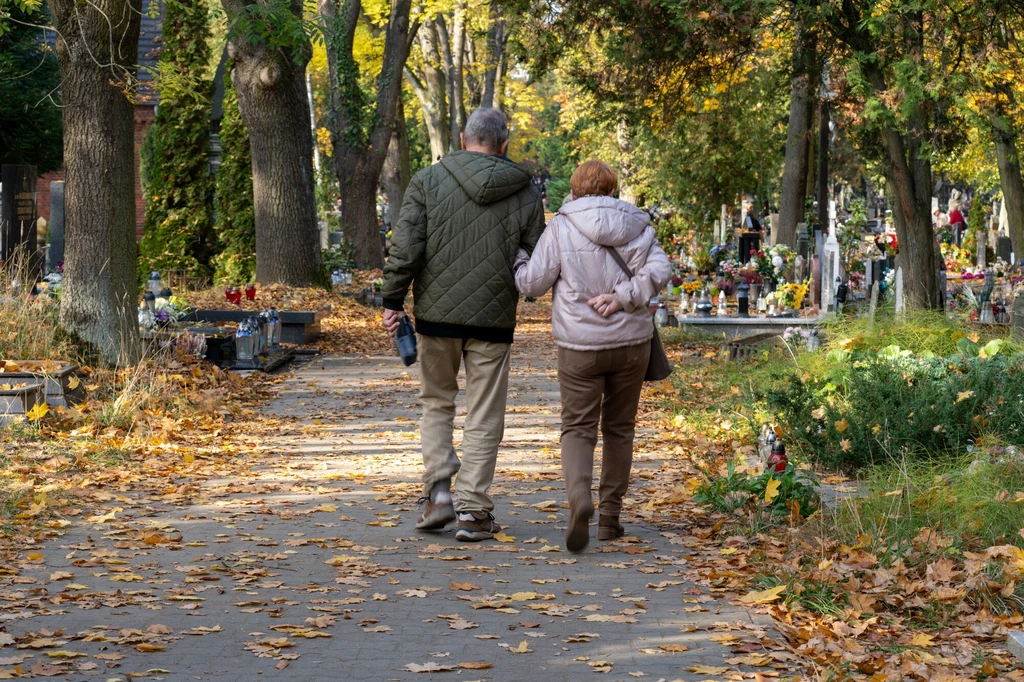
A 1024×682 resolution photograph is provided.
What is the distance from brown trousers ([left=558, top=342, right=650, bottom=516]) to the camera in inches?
265

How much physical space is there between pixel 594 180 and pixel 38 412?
503 centimetres

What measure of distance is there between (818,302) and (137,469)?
12.5 meters

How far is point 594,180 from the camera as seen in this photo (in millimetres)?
6797

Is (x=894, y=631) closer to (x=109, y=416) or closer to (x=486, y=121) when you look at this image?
(x=486, y=121)

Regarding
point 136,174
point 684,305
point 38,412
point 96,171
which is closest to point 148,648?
point 38,412

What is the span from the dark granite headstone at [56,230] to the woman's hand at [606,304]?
56.0 ft

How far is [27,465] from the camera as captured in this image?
8.87 meters

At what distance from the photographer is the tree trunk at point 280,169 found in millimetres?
19453

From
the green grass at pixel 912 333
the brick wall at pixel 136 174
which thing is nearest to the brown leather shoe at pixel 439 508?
the green grass at pixel 912 333

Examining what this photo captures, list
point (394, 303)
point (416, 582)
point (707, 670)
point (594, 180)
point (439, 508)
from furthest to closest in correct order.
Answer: point (439, 508) → point (394, 303) → point (594, 180) → point (416, 582) → point (707, 670)

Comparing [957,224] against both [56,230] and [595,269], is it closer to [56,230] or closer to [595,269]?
[56,230]

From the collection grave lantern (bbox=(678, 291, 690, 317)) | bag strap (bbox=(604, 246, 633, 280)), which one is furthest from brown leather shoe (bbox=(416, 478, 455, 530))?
grave lantern (bbox=(678, 291, 690, 317))

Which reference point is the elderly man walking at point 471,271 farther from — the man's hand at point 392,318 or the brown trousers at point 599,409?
the brown trousers at point 599,409

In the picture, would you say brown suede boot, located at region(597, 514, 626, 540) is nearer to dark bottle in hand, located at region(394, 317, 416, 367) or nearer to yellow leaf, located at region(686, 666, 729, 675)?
dark bottle in hand, located at region(394, 317, 416, 367)
